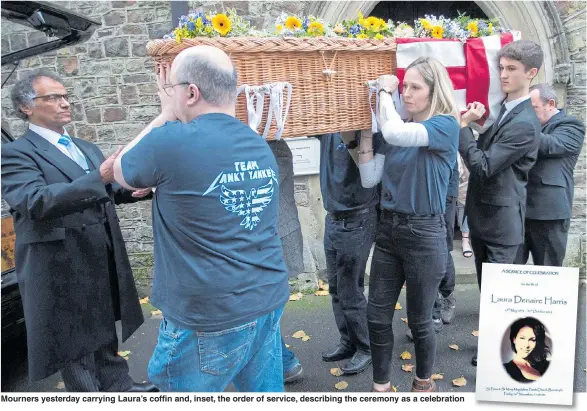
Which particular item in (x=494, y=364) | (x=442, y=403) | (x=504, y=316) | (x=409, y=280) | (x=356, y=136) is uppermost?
(x=356, y=136)

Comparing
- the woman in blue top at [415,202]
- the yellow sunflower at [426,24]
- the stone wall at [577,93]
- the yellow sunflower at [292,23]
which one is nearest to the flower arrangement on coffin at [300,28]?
the yellow sunflower at [292,23]

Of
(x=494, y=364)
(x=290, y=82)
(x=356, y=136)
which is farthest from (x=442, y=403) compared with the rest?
(x=290, y=82)

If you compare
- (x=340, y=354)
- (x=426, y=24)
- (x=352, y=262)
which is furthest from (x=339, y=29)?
(x=340, y=354)

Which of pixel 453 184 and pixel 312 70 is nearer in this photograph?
pixel 312 70

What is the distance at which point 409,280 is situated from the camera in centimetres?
282

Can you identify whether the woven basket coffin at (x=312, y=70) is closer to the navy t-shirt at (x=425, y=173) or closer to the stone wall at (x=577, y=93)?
the navy t-shirt at (x=425, y=173)

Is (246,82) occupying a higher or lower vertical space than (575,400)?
higher

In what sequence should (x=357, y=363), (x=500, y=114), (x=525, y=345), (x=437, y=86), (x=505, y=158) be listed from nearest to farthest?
1. (x=437, y=86)
2. (x=525, y=345)
3. (x=505, y=158)
4. (x=500, y=114)
5. (x=357, y=363)

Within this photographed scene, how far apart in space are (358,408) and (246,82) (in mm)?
1761

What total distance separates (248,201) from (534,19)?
13.7ft

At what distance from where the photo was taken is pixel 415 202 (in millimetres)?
2732

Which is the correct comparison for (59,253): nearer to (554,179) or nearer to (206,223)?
(206,223)

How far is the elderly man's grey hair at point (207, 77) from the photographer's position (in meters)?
1.88

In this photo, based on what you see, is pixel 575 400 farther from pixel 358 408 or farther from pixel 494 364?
pixel 358 408
